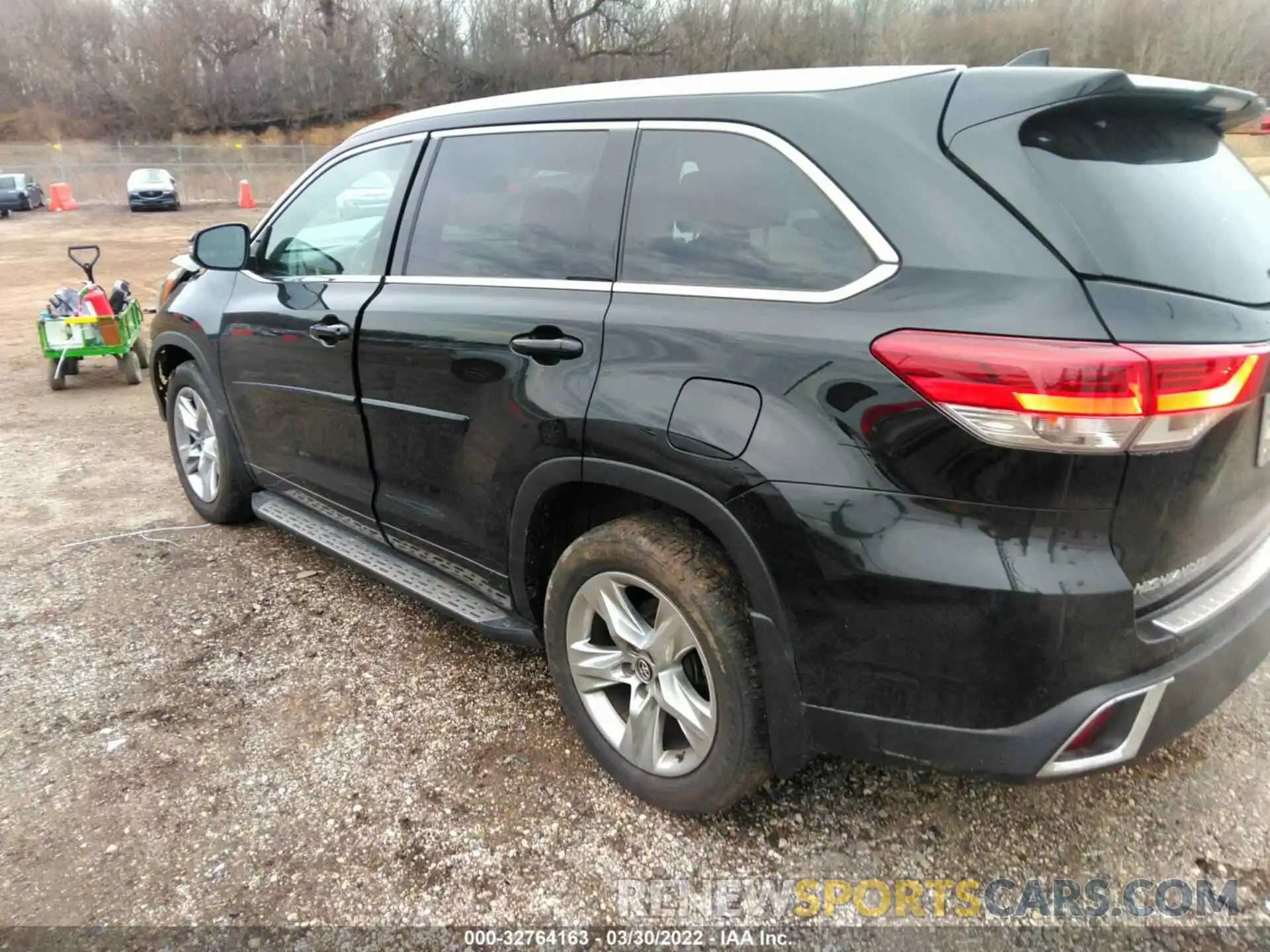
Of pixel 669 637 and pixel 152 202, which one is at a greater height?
pixel 669 637

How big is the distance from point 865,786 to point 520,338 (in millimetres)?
1649

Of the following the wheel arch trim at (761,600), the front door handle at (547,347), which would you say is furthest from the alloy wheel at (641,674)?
the front door handle at (547,347)

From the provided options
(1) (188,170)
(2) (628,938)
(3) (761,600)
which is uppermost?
(1) (188,170)

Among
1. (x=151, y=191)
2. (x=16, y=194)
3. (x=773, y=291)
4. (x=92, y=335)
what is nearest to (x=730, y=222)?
(x=773, y=291)

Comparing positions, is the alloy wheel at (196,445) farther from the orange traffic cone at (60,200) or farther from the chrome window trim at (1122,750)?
the orange traffic cone at (60,200)

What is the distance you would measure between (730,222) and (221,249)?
8.78 ft

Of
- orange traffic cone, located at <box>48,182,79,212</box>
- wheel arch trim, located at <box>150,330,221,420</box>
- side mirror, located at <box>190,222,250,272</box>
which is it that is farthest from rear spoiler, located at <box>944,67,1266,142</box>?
orange traffic cone, located at <box>48,182,79,212</box>

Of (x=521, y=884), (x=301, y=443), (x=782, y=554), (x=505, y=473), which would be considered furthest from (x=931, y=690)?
(x=301, y=443)

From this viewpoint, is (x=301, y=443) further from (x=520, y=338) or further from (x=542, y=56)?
(x=542, y=56)

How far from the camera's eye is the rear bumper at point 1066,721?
66.5 inches

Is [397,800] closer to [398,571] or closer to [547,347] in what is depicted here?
[398,571]

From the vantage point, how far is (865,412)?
1.71 metres

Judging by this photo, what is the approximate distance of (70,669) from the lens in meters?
3.08

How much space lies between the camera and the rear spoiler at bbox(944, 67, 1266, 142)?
1.73 meters
